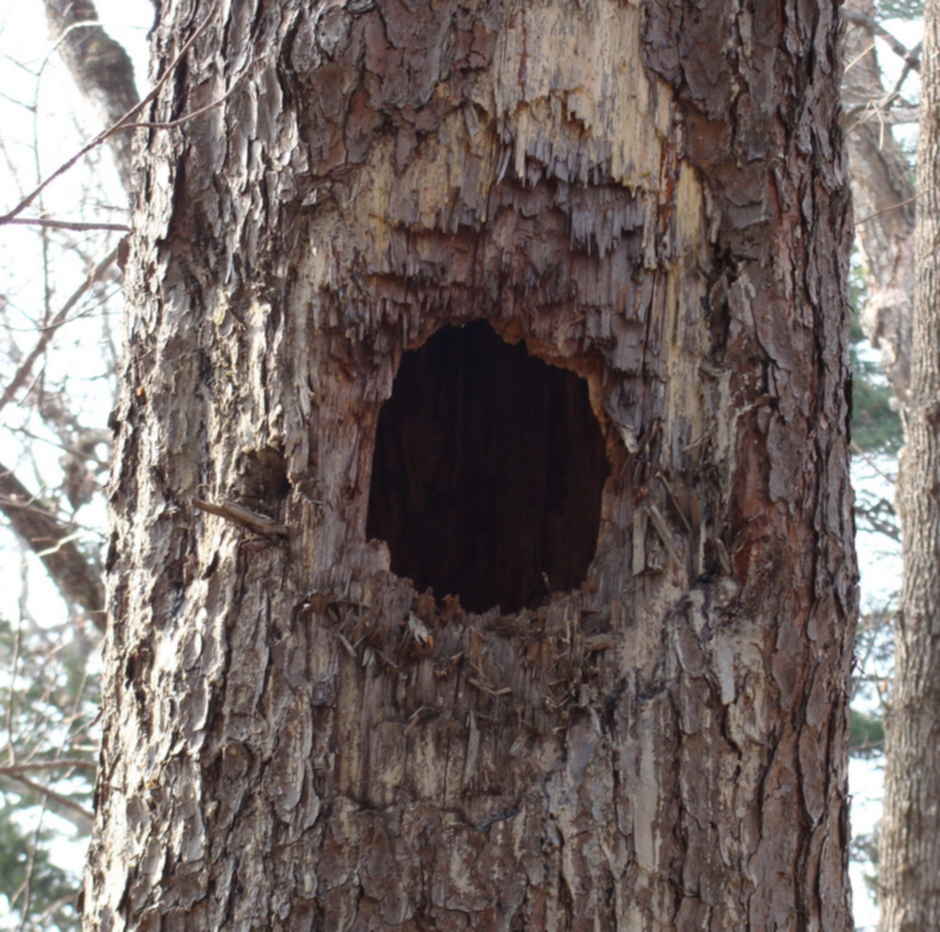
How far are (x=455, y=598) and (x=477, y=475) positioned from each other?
4.22ft

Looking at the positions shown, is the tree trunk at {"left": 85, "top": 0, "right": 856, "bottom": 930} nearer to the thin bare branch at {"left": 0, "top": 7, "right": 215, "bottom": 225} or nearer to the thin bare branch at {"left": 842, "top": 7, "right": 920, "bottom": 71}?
the thin bare branch at {"left": 0, "top": 7, "right": 215, "bottom": 225}

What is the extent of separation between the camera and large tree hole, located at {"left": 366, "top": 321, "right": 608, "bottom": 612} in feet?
10.0

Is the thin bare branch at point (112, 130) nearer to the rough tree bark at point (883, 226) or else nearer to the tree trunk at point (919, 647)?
the tree trunk at point (919, 647)

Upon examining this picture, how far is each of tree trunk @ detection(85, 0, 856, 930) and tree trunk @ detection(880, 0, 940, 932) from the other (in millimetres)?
3041

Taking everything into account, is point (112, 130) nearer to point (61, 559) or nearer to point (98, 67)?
point (98, 67)

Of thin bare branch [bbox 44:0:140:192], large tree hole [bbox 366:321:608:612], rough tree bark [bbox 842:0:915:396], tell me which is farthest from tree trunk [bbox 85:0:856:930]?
rough tree bark [bbox 842:0:915:396]

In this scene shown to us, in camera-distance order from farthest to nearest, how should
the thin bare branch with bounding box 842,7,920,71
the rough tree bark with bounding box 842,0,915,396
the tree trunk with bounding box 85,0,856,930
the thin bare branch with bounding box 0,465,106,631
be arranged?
1. the rough tree bark with bounding box 842,0,915,396
2. the thin bare branch with bounding box 842,7,920,71
3. the thin bare branch with bounding box 0,465,106,631
4. the tree trunk with bounding box 85,0,856,930

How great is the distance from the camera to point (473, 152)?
1.96 meters

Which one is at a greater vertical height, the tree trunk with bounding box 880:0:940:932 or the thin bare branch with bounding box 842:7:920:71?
the thin bare branch with bounding box 842:7:920:71

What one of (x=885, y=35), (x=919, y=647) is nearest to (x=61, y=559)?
(x=919, y=647)

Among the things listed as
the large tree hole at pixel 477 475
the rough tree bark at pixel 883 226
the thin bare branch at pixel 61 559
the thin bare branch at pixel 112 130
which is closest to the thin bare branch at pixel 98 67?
the thin bare branch at pixel 61 559

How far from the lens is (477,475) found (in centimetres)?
Answer: 336

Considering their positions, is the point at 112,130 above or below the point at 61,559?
below

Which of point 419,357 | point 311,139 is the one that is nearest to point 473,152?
point 311,139
